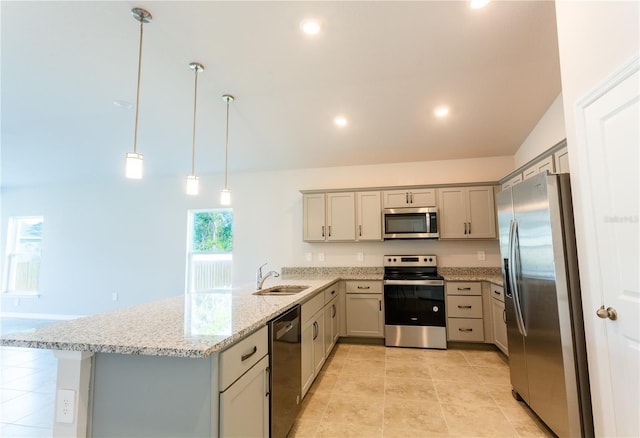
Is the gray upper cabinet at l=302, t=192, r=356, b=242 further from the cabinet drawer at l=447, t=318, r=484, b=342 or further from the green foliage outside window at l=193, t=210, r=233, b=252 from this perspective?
the cabinet drawer at l=447, t=318, r=484, b=342

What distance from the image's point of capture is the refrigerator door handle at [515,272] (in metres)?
2.18

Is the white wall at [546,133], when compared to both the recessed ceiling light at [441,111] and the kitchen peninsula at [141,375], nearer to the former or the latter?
the recessed ceiling light at [441,111]

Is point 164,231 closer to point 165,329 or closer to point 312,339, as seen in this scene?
point 312,339

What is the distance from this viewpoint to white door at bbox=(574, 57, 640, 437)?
1.27 meters

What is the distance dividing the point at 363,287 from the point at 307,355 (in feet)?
5.32

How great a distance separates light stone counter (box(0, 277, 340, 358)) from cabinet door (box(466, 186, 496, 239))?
292 cm

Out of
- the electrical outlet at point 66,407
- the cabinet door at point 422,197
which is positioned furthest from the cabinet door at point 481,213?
the electrical outlet at point 66,407

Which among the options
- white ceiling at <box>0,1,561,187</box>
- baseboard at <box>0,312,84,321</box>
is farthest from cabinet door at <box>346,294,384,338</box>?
baseboard at <box>0,312,84,321</box>

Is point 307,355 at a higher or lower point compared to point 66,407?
lower

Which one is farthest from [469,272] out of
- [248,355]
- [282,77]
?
[248,355]

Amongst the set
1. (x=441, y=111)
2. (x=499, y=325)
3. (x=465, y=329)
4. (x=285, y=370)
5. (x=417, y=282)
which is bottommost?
(x=465, y=329)

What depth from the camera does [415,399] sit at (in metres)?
2.43

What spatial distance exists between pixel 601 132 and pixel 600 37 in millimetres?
470

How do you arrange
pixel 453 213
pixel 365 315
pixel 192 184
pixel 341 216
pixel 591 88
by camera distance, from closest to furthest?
1. pixel 591 88
2. pixel 192 184
3. pixel 365 315
4. pixel 453 213
5. pixel 341 216
